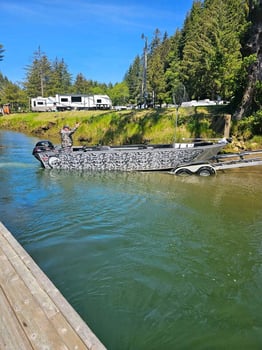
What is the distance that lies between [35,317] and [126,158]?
428 inches

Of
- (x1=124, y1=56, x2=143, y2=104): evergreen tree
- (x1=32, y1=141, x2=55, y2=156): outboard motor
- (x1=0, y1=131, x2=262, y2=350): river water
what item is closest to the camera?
(x1=0, y1=131, x2=262, y2=350): river water

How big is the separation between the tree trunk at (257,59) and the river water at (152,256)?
941 cm

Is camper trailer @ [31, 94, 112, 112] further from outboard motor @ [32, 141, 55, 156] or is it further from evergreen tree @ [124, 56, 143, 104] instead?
outboard motor @ [32, 141, 55, 156]

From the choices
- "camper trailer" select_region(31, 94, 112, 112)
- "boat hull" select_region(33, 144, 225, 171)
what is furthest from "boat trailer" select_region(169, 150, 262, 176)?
"camper trailer" select_region(31, 94, 112, 112)

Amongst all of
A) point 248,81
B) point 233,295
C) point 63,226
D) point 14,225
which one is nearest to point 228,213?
point 233,295

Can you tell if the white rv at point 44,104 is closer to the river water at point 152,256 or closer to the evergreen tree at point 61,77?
the evergreen tree at point 61,77

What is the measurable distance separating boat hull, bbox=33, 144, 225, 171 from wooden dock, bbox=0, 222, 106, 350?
9803 mm

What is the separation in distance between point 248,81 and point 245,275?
16142 mm

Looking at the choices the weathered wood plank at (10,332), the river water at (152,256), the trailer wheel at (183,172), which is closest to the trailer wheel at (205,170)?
the trailer wheel at (183,172)

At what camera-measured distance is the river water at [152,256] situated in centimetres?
369

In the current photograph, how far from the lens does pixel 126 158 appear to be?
1338 centimetres

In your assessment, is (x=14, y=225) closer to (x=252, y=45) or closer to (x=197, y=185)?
(x=197, y=185)

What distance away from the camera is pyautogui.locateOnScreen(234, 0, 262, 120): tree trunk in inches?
658

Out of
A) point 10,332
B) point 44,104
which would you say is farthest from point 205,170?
point 44,104
